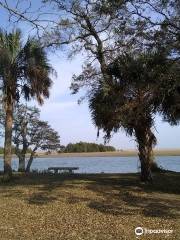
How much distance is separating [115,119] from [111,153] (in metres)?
38.5

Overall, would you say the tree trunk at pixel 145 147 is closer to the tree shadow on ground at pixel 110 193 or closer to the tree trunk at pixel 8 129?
the tree shadow on ground at pixel 110 193

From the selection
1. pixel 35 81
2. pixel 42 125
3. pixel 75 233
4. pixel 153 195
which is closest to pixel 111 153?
pixel 42 125

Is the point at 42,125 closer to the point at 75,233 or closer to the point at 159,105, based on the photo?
the point at 159,105

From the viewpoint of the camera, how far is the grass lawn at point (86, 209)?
37.8ft

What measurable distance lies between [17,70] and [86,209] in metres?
9.16

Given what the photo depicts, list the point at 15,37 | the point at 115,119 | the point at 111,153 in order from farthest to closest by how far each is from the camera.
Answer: the point at 111,153 → the point at 15,37 → the point at 115,119

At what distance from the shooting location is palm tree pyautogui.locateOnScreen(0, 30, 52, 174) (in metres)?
21.4

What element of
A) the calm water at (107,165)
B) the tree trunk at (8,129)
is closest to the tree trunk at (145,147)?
the calm water at (107,165)

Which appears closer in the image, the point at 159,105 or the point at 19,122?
the point at 159,105

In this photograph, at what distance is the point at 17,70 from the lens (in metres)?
21.7

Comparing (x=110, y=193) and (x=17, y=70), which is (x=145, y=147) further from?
(x=17, y=70)

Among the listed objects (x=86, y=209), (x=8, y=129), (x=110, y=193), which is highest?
(x=8, y=129)

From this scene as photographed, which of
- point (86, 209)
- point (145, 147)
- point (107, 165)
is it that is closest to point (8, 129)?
point (145, 147)

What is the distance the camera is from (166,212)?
13.3 meters
